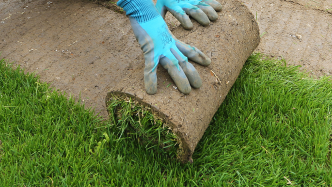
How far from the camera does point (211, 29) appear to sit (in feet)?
7.47

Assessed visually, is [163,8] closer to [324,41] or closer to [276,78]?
[276,78]

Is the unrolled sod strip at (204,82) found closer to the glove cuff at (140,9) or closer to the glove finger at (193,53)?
the glove finger at (193,53)

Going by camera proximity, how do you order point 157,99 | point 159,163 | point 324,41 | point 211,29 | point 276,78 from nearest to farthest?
1. point 157,99
2. point 159,163
3. point 211,29
4. point 276,78
5. point 324,41

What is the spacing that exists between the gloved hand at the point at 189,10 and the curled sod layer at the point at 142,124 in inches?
33.5

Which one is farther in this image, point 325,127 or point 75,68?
point 75,68

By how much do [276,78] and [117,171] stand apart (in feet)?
5.37

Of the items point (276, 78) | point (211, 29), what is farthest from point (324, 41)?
point (211, 29)

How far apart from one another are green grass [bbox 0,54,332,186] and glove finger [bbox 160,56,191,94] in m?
0.47

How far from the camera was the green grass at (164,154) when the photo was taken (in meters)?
1.80

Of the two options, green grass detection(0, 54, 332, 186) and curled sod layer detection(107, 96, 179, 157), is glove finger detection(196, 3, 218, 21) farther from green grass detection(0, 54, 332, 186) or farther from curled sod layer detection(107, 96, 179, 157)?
curled sod layer detection(107, 96, 179, 157)

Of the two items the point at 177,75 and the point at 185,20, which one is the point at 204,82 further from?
the point at 185,20

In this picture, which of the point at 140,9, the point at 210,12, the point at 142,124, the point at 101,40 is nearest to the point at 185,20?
the point at 210,12

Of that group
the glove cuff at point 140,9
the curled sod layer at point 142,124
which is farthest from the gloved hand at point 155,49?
the curled sod layer at point 142,124

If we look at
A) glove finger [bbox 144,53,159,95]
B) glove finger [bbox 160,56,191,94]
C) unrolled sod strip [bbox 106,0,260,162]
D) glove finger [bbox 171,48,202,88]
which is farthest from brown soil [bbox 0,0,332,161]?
glove finger [bbox 144,53,159,95]
